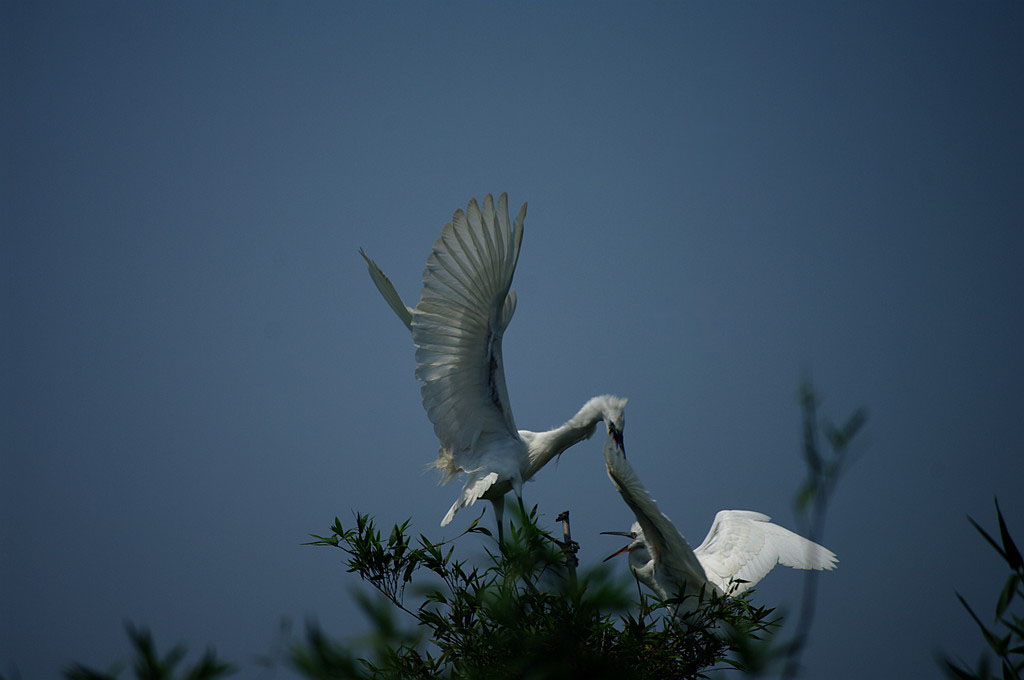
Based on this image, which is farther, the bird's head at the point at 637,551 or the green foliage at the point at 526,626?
the bird's head at the point at 637,551

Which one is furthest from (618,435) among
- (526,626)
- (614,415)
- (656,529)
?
(526,626)

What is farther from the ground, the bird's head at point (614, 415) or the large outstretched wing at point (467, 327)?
the large outstretched wing at point (467, 327)

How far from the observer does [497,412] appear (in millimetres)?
4344

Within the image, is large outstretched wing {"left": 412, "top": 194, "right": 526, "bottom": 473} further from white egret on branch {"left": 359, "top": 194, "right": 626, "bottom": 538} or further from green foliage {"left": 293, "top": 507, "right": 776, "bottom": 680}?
green foliage {"left": 293, "top": 507, "right": 776, "bottom": 680}

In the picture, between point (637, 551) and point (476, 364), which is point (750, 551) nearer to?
point (637, 551)

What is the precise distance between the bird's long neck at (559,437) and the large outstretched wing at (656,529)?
144 centimetres

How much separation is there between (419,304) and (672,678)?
2222 mm

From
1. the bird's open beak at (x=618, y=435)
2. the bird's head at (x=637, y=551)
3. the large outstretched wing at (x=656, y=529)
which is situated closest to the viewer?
the large outstretched wing at (x=656, y=529)

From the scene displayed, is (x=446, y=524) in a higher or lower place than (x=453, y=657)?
higher

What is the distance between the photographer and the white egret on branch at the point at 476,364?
3822 mm

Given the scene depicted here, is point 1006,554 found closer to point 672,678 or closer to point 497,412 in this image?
point 672,678

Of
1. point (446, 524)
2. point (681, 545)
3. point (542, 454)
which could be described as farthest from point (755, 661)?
point (542, 454)

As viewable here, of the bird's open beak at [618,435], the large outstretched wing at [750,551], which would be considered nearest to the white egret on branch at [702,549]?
the large outstretched wing at [750,551]

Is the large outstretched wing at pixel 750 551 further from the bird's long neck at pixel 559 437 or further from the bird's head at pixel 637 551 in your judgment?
the bird's long neck at pixel 559 437
